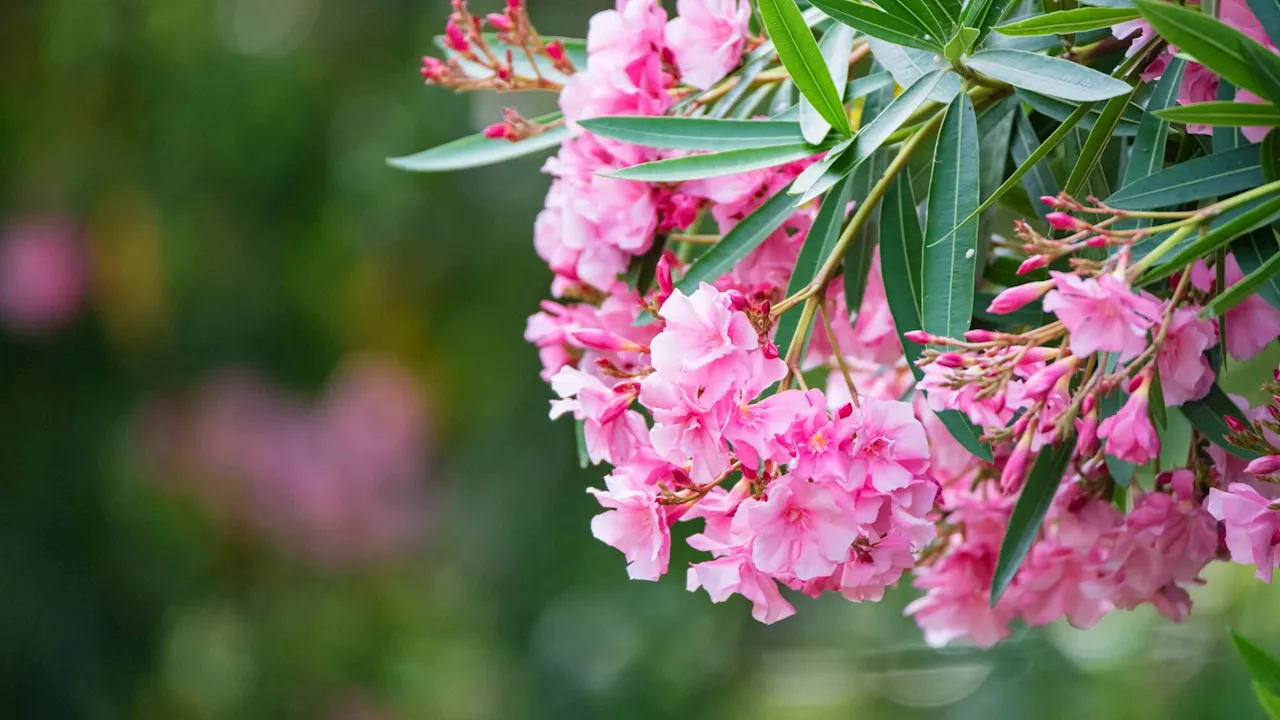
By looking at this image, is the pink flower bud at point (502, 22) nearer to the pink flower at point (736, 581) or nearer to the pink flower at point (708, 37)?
the pink flower at point (708, 37)

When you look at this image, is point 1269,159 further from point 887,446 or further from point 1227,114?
point 887,446

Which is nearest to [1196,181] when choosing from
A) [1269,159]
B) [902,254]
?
[1269,159]

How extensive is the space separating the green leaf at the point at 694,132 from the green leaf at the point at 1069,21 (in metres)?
0.10

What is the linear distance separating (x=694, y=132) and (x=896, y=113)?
0.30 feet

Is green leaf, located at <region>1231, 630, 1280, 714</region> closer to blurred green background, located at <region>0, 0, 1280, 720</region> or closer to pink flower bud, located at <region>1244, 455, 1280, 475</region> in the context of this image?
pink flower bud, located at <region>1244, 455, 1280, 475</region>

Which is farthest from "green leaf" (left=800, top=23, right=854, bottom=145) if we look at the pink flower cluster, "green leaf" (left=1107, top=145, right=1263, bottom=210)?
the pink flower cluster

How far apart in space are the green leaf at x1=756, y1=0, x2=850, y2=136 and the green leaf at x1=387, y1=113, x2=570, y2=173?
19 centimetres

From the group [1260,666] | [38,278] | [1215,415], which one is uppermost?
[1215,415]

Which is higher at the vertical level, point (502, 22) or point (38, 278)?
point (502, 22)

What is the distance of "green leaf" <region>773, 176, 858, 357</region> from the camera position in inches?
19.0

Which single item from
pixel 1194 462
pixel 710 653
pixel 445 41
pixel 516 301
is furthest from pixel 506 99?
pixel 1194 462

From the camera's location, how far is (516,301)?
2271 millimetres

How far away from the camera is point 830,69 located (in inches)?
18.9

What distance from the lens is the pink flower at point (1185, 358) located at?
1.28ft
